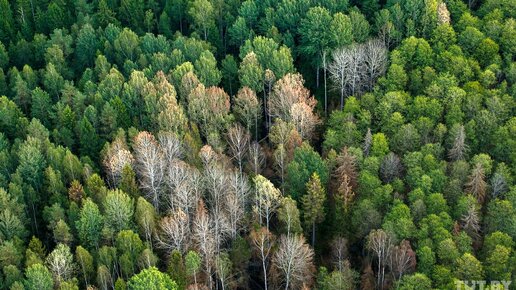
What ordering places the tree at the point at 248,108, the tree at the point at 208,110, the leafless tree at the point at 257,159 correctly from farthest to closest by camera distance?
1. the tree at the point at 248,108
2. the tree at the point at 208,110
3. the leafless tree at the point at 257,159

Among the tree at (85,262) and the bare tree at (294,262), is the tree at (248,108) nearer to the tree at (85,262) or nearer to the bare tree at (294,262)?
the bare tree at (294,262)

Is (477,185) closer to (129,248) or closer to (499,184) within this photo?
(499,184)

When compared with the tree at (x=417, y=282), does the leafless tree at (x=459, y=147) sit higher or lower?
higher

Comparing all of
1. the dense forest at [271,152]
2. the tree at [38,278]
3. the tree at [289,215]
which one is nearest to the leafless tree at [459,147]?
the dense forest at [271,152]

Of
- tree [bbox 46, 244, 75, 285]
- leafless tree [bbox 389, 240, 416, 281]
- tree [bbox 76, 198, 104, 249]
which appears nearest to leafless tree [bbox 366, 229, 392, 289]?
leafless tree [bbox 389, 240, 416, 281]

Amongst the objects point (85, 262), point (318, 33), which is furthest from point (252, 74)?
point (85, 262)

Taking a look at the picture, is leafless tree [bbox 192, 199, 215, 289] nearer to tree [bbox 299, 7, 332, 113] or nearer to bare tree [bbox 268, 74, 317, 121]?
bare tree [bbox 268, 74, 317, 121]

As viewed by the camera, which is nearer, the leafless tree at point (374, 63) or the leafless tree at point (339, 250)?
the leafless tree at point (339, 250)
